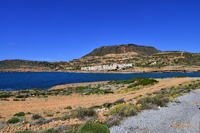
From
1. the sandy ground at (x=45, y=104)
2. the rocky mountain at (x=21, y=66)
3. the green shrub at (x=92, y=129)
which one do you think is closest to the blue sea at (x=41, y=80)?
the sandy ground at (x=45, y=104)

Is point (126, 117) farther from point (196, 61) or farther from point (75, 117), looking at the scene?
point (196, 61)

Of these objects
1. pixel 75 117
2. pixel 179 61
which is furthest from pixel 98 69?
pixel 75 117

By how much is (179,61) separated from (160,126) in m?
116

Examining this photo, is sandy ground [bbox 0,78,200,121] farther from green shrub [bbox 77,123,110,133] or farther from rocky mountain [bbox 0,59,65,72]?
rocky mountain [bbox 0,59,65,72]

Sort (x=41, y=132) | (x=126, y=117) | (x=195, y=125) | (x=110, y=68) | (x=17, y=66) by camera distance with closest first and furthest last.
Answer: (x=41, y=132) → (x=195, y=125) → (x=126, y=117) → (x=110, y=68) → (x=17, y=66)

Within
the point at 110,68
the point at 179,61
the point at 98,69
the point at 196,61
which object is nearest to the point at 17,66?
the point at 98,69

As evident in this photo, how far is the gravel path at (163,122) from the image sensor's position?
5855 millimetres

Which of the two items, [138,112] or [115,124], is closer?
[115,124]

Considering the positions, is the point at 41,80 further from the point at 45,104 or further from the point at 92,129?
the point at 92,129

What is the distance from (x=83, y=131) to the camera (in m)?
5.24

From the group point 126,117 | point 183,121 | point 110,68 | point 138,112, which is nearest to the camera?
point 183,121

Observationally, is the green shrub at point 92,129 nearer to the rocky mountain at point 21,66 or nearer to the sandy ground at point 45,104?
the sandy ground at point 45,104

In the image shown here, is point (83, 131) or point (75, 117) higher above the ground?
point (83, 131)

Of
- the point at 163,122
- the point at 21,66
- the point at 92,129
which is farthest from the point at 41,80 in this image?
the point at 21,66
